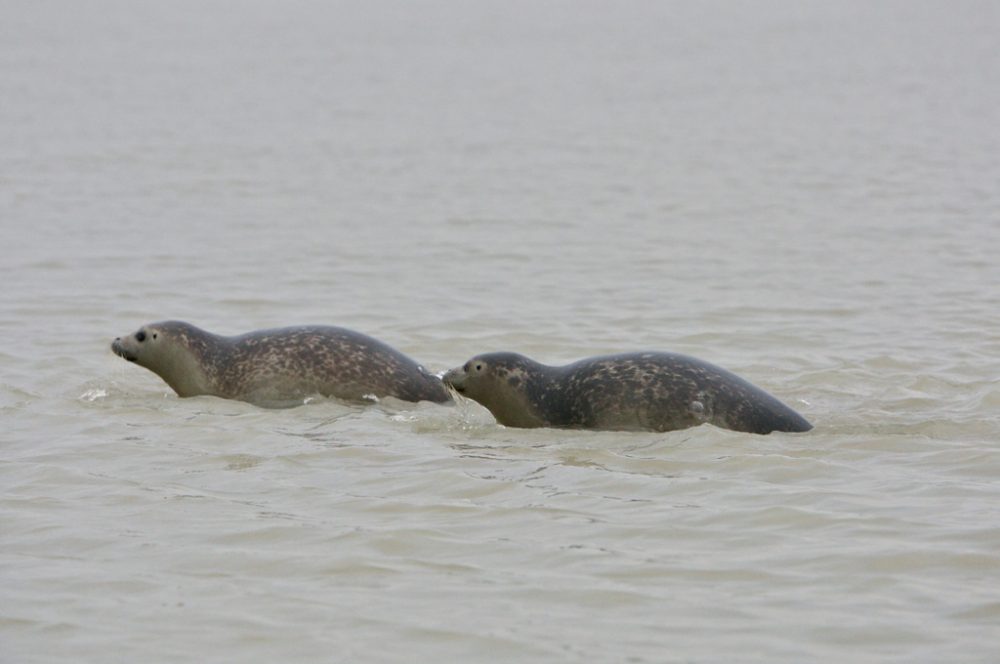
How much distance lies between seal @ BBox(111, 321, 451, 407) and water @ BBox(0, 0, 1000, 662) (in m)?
0.32

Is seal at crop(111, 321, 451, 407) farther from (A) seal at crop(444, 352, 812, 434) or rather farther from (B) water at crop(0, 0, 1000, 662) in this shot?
(A) seal at crop(444, 352, 812, 434)

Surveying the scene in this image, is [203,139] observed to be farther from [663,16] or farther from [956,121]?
[663,16]

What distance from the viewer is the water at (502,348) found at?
21.0 ft

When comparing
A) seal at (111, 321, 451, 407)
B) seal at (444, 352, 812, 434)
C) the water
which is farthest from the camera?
seal at (111, 321, 451, 407)

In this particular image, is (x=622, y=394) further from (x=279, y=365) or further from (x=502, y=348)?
(x=502, y=348)

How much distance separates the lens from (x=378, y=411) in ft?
33.3

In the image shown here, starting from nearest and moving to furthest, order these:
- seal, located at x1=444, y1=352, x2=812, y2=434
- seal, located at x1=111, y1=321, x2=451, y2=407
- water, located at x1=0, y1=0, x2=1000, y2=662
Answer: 1. water, located at x1=0, y1=0, x2=1000, y2=662
2. seal, located at x1=444, y1=352, x2=812, y2=434
3. seal, located at x1=111, y1=321, x2=451, y2=407

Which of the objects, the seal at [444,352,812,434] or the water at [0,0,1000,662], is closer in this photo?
the water at [0,0,1000,662]

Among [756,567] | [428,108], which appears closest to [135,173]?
[428,108]

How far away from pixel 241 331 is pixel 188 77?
24.9 m

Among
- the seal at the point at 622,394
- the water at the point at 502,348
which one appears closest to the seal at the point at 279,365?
the water at the point at 502,348

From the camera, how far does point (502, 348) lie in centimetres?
1284

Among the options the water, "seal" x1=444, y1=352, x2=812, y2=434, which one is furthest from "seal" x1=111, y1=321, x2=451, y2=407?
"seal" x1=444, y1=352, x2=812, y2=434

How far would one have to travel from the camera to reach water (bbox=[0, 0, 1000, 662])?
21.0ft
